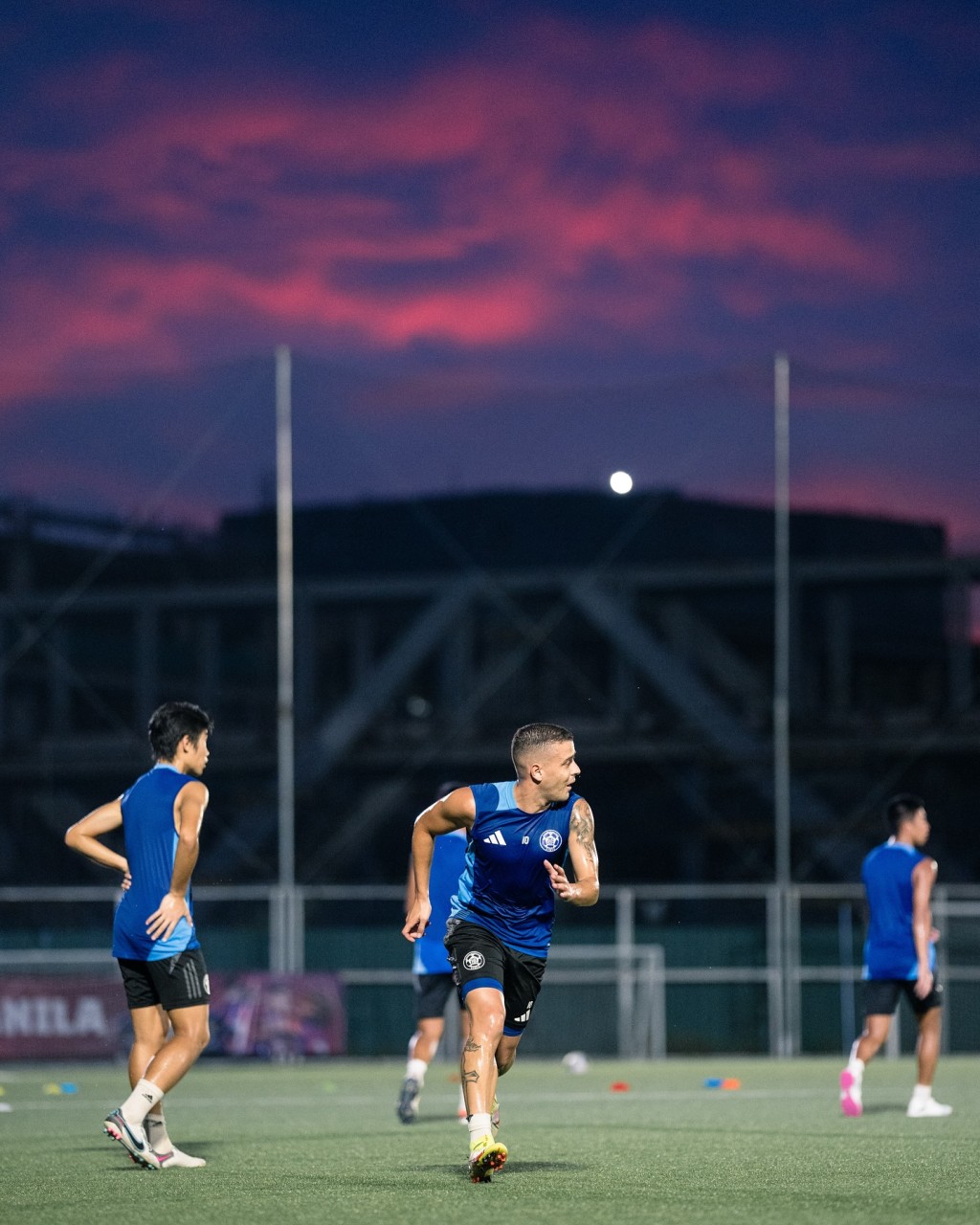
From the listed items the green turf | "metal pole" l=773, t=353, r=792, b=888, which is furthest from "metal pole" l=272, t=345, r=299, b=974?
the green turf

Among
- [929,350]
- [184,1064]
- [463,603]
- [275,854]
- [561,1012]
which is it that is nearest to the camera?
[184,1064]

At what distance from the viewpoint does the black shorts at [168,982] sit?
999 cm

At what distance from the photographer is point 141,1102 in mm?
9508

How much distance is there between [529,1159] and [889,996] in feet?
13.8

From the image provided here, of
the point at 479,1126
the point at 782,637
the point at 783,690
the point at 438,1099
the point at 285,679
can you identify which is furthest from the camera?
the point at 782,637

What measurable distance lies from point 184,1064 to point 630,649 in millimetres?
20154

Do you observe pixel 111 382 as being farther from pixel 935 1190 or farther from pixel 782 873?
pixel 935 1190

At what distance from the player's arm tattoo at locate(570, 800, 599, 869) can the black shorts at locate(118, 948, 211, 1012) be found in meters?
1.92

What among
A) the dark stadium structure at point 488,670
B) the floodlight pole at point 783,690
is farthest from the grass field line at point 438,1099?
the dark stadium structure at point 488,670

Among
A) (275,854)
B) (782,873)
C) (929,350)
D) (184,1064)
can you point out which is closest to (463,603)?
(275,854)

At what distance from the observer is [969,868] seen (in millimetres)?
28281

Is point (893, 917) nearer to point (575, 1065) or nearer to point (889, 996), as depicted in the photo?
point (889, 996)

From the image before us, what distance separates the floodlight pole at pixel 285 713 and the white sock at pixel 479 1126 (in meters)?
15.6

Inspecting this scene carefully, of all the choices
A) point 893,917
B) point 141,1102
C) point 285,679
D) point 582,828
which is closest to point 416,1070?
point 893,917
